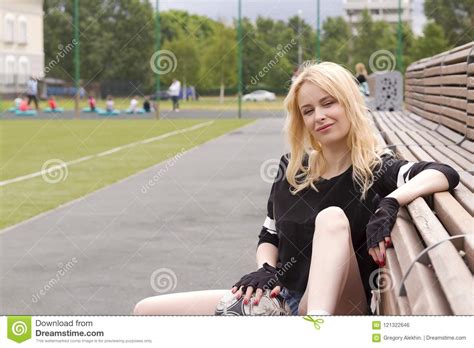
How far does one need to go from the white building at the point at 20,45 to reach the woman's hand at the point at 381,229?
42.5 m

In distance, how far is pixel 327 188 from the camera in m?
2.91

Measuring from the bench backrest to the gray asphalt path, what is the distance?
4.97 feet

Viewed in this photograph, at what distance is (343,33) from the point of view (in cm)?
2942

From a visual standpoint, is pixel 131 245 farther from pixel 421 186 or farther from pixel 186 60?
pixel 186 60

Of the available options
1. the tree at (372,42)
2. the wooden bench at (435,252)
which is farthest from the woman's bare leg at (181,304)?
the tree at (372,42)

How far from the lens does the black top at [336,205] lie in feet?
9.27

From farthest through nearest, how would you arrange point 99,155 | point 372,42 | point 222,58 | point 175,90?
point 222,58, point 175,90, point 372,42, point 99,155

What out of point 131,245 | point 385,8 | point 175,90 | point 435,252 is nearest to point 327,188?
point 435,252

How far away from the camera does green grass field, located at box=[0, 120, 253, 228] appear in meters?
8.70

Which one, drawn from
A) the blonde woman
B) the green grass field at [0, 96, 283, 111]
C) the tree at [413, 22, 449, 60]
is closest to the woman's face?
the blonde woman

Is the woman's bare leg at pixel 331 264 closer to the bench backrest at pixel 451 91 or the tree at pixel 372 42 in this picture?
the bench backrest at pixel 451 91

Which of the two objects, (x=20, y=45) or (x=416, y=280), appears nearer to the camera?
(x=416, y=280)

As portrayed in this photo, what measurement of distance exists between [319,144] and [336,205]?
0.21 metres

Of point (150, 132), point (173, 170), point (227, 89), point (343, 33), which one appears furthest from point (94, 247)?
point (227, 89)
